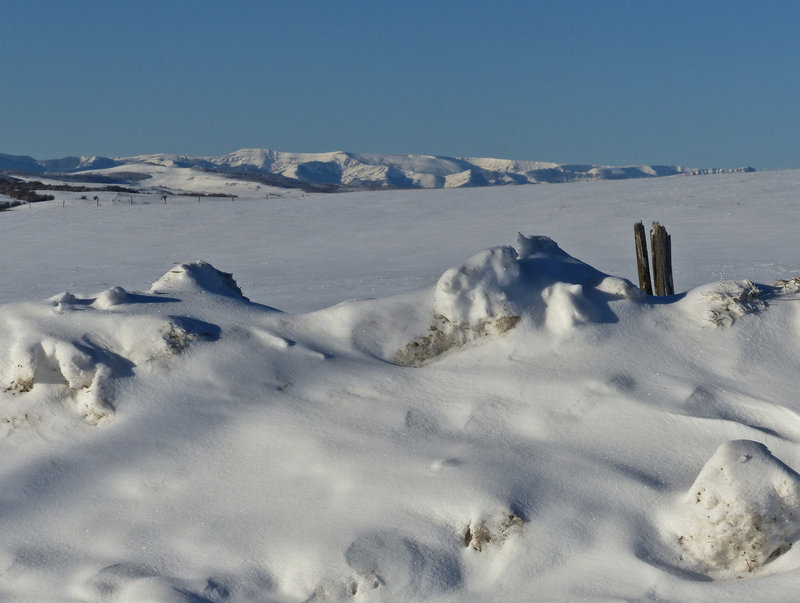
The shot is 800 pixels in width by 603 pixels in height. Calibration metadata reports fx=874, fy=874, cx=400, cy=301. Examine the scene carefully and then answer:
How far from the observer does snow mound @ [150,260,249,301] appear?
6672mm

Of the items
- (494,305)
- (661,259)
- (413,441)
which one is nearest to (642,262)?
(661,259)

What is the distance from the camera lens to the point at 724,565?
13.9ft

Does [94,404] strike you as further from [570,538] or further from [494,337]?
[570,538]

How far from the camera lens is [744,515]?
4180 millimetres

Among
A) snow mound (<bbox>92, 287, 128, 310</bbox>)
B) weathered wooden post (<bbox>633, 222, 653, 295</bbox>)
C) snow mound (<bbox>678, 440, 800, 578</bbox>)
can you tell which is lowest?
snow mound (<bbox>678, 440, 800, 578</bbox>)

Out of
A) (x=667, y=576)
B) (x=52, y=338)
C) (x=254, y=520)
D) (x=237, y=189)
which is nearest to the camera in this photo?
(x=667, y=576)

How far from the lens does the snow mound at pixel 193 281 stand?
667cm

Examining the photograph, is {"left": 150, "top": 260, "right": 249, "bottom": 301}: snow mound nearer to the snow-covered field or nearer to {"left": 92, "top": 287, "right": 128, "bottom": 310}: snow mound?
the snow-covered field

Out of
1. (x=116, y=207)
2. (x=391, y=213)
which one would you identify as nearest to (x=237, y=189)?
(x=116, y=207)

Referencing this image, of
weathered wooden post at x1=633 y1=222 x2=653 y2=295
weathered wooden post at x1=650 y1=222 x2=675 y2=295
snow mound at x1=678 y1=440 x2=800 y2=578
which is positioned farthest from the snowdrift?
weathered wooden post at x1=633 y1=222 x2=653 y2=295

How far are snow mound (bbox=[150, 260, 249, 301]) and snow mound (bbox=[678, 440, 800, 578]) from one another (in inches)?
154

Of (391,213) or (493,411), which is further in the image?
(391,213)

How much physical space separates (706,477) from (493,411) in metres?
1.37

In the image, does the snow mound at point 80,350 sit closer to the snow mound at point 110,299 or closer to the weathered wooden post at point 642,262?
the snow mound at point 110,299
